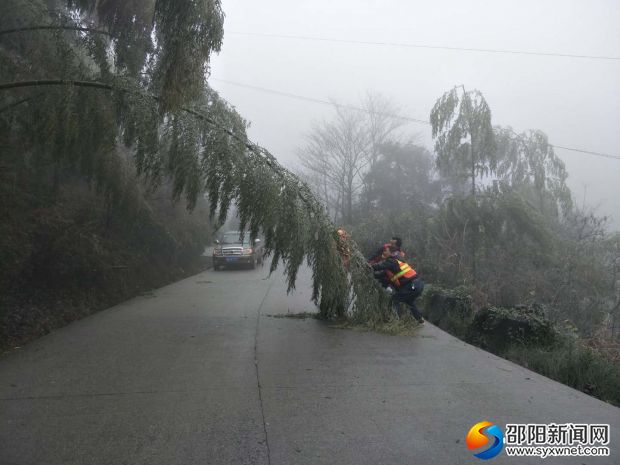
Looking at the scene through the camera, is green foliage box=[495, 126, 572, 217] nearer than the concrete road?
No

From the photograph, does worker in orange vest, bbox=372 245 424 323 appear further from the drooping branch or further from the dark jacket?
the drooping branch

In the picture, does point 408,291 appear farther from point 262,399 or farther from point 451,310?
point 262,399

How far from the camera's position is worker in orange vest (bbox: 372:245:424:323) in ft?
27.6

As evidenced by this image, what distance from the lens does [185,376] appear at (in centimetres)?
563

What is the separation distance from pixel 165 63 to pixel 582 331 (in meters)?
10.4

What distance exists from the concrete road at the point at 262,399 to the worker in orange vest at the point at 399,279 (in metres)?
0.81

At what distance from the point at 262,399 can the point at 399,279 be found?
4.19 metres

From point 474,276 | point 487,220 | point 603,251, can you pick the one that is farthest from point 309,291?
point 603,251

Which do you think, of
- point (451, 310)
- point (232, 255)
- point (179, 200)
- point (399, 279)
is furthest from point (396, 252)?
point (232, 255)

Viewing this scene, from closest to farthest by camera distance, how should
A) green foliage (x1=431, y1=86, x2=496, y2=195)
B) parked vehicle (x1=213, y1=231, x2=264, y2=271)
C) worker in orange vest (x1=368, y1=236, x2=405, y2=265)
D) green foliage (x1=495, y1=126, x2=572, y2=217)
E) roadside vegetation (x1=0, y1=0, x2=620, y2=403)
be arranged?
roadside vegetation (x1=0, y1=0, x2=620, y2=403), worker in orange vest (x1=368, y1=236, x2=405, y2=265), green foliage (x1=431, y1=86, x2=496, y2=195), green foliage (x1=495, y1=126, x2=572, y2=217), parked vehicle (x1=213, y1=231, x2=264, y2=271)

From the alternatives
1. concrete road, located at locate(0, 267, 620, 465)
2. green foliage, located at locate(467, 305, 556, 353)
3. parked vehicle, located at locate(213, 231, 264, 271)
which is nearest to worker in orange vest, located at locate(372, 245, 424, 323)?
concrete road, located at locate(0, 267, 620, 465)

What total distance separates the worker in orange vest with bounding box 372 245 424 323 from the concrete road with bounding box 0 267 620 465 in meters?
0.81

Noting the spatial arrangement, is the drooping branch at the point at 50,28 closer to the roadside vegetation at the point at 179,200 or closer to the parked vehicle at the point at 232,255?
the roadside vegetation at the point at 179,200

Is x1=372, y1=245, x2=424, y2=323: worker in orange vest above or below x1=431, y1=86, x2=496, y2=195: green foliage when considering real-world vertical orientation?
below
